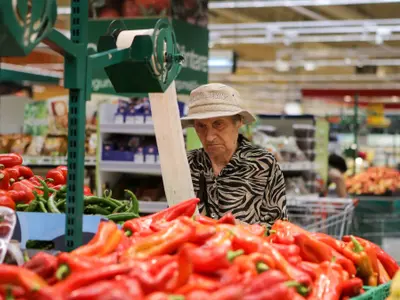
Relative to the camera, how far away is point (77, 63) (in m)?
2.22

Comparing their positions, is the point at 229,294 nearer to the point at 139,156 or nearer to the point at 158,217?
the point at 158,217

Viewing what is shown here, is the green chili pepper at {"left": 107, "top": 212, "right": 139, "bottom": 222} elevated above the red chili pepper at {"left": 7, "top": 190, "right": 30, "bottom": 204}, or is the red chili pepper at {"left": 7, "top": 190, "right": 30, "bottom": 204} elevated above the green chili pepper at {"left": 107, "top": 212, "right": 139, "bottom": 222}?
the red chili pepper at {"left": 7, "top": 190, "right": 30, "bottom": 204}

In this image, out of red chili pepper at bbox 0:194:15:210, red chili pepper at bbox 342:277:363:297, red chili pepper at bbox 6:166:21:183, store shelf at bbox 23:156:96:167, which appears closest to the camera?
red chili pepper at bbox 342:277:363:297

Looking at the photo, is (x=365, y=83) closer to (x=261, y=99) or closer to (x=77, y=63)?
(x=261, y=99)

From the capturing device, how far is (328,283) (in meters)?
2.33

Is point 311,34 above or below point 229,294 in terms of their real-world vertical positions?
above

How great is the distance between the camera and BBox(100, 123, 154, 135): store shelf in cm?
726

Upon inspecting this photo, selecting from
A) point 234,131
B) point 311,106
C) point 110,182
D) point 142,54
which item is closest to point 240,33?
point 110,182

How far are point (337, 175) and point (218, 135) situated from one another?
7704 mm

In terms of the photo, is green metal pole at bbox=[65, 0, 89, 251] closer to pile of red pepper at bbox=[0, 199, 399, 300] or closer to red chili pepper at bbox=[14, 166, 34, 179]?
pile of red pepper at bbox=[0, 199, 399, 300]

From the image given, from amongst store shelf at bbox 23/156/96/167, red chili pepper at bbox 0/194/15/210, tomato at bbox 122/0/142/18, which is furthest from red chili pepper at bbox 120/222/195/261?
store shelf at bbox 23/156/96/167

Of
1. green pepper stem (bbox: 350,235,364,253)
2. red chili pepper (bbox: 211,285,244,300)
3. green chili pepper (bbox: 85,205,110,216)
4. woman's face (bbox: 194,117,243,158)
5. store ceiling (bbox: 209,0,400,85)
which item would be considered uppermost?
store ceiling (bbox: 209,0,400,85)

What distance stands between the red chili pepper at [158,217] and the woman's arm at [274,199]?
117 centimetres

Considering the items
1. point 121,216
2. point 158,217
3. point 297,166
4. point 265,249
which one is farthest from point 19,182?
point 297,166
